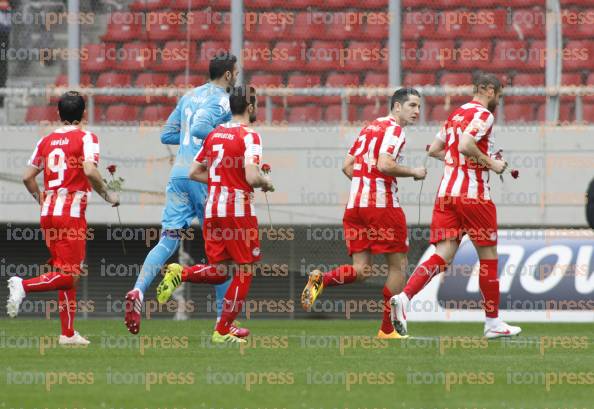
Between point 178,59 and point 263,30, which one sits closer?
point 263,30

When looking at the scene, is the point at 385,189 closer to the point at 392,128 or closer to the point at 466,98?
the point at 392,128

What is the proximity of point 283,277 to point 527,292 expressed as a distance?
2.89 meters

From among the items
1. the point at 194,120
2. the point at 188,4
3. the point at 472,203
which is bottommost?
the point at 472,203

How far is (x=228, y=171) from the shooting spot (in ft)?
31.9

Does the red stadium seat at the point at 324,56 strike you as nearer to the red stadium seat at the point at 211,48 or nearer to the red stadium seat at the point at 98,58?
the red stadium seat at the point at 211,48

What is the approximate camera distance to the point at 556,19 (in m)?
14.7

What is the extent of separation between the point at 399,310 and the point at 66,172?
2.36 meters

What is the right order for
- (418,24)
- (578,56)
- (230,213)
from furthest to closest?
(418,24), (578,56), (230,213)

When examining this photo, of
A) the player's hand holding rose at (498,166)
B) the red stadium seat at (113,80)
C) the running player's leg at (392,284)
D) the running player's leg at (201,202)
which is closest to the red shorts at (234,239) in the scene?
the running player's leg at (201,202)

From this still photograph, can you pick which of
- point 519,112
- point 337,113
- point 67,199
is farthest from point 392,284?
point 519,112

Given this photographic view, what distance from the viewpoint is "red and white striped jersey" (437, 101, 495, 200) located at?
1035 centimetres

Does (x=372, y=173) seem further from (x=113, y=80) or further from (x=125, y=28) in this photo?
(x=125, y=28)

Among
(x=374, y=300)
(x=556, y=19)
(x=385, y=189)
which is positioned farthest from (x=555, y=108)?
(x=385, y=189)

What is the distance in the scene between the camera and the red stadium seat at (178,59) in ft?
50.8
